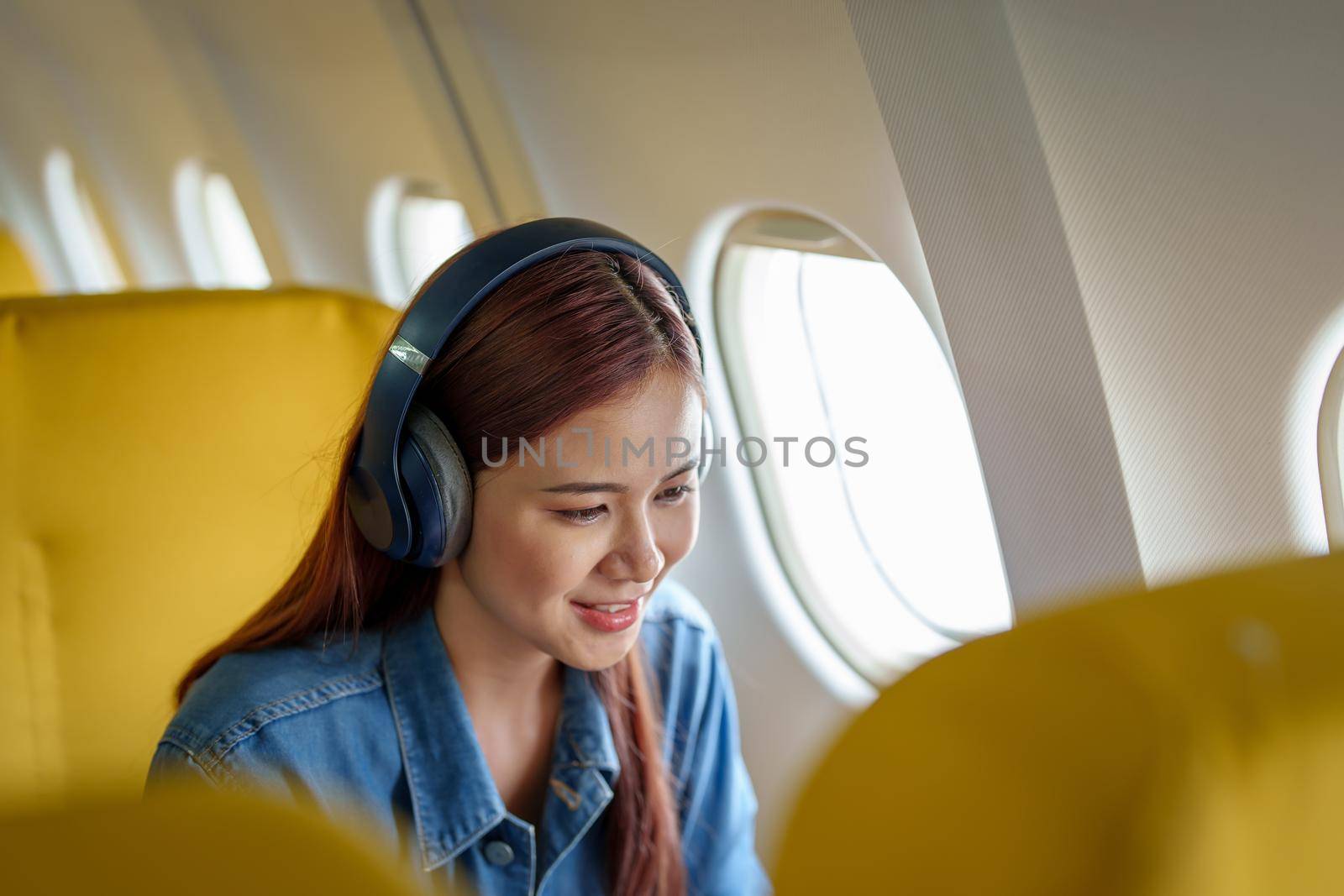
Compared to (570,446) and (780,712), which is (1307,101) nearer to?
(570,446)

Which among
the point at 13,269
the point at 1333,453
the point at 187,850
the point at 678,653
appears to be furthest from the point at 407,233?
the point at 187,850

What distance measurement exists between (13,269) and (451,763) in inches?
124

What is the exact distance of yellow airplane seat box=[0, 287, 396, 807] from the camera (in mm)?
1616

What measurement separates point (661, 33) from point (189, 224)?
10.5 feet

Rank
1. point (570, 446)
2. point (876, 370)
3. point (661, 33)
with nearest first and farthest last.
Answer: point (570, 446)
point (661, 33)
point (876, 370)

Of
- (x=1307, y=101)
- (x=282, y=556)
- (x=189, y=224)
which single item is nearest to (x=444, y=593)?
(x=282, y=556)

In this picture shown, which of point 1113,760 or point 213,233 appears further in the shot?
point 213,233

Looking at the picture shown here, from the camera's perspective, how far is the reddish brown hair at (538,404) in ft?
3.92

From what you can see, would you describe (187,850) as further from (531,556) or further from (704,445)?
(704,445)

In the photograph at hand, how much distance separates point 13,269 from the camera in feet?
12.2

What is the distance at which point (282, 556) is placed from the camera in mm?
1745

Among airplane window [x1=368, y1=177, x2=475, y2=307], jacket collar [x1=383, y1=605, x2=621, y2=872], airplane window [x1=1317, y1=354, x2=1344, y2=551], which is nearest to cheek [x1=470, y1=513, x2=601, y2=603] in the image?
A: jacket collar [x1=383, y1=605, x2=621, y2=872]

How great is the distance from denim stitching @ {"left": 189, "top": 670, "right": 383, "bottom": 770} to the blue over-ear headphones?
0.18 meters

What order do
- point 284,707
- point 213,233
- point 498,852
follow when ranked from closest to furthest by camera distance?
point 284,707 → point 498,852 → point 213,233
